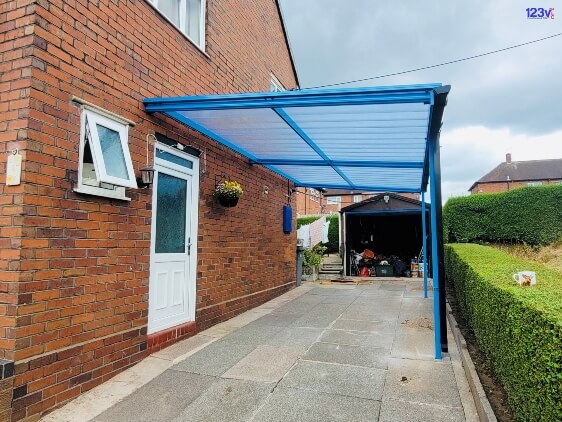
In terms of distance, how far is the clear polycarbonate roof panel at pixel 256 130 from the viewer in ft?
16.1

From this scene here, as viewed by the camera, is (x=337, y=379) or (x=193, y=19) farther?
(x=193, y=19)

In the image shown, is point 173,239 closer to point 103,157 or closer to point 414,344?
point 103,157

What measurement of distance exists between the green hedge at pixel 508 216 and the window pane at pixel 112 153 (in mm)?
16596

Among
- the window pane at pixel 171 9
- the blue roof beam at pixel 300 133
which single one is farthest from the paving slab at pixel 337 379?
the window pane at pixel 171 9

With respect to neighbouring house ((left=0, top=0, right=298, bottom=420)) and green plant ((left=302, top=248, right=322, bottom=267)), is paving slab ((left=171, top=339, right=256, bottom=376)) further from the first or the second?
green plant ((left=302, top=248, right=322, bottom=267))

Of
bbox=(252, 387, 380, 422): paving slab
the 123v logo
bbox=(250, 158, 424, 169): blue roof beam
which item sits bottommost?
bbox=(252, 387, 380, 422): paving slab

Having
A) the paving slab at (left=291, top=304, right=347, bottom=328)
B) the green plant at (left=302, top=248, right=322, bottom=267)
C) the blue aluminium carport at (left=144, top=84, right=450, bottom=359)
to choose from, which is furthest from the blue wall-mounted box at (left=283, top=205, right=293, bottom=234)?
the green plant at (left=302, top=248, right=322, bottom=267)

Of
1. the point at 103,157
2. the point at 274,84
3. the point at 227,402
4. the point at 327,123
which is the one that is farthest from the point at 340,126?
the point at 274,84

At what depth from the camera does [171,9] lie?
5.58m

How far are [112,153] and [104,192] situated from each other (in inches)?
17.1

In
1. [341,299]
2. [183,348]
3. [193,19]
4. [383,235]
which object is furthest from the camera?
[383,235]

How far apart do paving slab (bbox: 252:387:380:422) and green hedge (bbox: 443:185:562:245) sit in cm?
1579

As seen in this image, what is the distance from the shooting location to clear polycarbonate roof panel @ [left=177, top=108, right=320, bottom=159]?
4.89 m

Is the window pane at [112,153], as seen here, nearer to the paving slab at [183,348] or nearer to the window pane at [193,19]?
the paving slab at [183,348]
